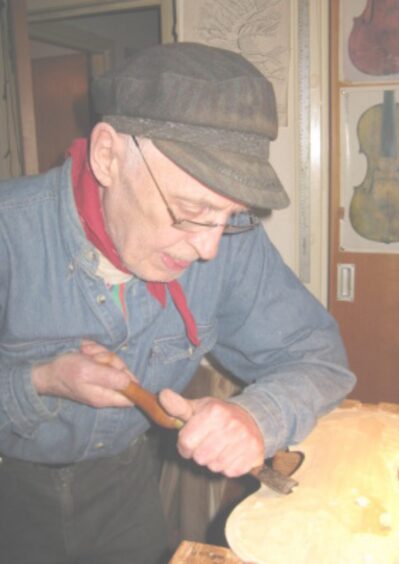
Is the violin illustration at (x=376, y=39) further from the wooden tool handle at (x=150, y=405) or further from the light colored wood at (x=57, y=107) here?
the light colored wood at (x=57, y=107)

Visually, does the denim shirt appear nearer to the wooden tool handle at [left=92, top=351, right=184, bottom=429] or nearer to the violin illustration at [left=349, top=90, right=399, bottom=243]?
the wooden tool handle at [left=92, top=351, right=184, bottom=429]

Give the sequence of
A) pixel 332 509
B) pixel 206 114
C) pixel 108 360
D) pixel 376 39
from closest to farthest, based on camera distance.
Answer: pixel 206 114, pixel 332 509, pixel 108 360, pixel 376 39

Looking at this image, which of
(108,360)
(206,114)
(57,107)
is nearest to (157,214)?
(206,114)

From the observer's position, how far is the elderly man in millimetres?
942

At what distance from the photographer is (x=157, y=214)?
103 cm

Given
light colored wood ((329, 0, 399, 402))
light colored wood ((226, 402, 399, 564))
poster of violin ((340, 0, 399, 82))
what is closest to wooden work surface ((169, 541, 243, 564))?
light colored wood ((226, 402, 399, 564))

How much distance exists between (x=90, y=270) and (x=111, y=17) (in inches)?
160

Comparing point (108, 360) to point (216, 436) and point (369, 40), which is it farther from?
point (369, 40)

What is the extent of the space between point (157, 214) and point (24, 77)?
72.4 inches

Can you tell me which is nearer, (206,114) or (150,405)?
(206,114)

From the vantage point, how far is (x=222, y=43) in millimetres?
2506

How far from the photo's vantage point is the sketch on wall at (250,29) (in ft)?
7.95

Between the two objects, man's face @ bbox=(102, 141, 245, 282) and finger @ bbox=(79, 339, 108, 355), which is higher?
man's face @ bbox=(102, 141, 245, 282)

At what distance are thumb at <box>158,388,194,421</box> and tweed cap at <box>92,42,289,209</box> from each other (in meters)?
0.41
